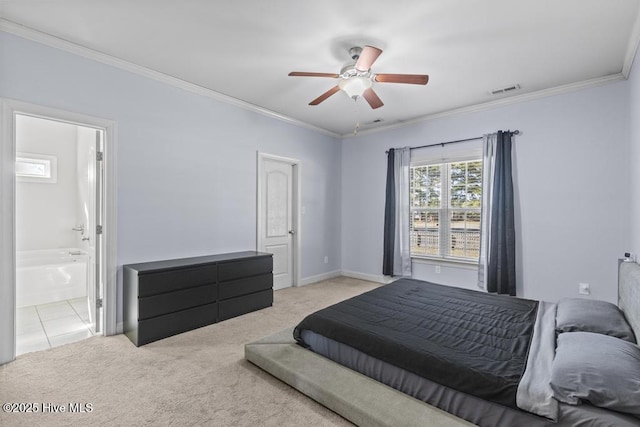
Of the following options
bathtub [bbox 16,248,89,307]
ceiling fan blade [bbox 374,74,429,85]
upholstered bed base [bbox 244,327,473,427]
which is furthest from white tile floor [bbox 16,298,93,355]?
ceiling fan blade [bbox 374,74,429,85]

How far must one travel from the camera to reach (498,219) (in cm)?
403

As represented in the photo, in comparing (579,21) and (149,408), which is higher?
(579,21)

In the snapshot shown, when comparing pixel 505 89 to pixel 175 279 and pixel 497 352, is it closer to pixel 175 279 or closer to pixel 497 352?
pixel 497 352

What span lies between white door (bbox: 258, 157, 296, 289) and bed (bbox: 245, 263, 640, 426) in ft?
7.50

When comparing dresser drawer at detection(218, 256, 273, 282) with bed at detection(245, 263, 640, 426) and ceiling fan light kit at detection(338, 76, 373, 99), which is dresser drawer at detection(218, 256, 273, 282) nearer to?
bed at detection(245, 263, 640, 426)

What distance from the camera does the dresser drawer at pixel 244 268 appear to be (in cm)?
351

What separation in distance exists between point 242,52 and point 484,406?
10.9 ft

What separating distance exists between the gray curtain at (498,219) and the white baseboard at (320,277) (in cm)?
258

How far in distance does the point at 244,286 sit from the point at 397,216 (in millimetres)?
2775

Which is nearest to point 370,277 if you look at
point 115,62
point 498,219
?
point 498,219

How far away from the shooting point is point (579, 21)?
2418mm

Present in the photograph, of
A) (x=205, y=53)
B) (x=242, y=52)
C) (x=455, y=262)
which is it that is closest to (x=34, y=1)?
(x=205, y=53)

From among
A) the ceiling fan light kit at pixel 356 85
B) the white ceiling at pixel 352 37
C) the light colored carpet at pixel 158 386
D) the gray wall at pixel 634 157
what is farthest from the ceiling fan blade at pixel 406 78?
the light colored carpet at pixel 158 386

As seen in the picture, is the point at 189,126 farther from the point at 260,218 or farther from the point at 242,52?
the point at 260,218
